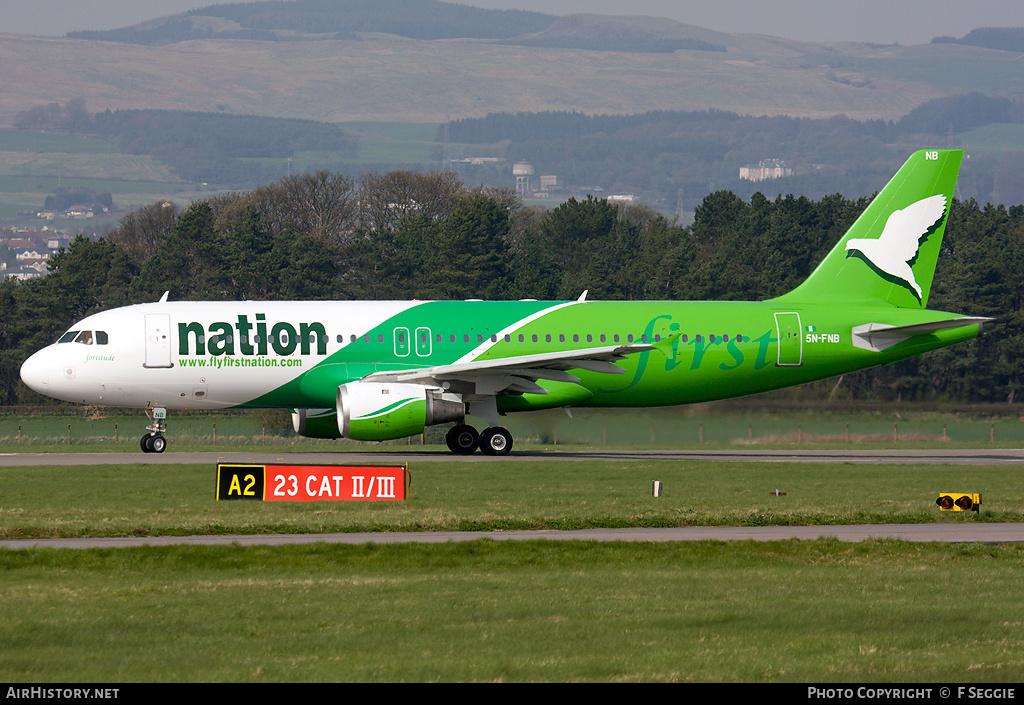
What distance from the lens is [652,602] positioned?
16031 mm

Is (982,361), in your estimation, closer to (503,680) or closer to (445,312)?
(445,312)

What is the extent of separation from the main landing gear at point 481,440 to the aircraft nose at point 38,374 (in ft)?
40.7

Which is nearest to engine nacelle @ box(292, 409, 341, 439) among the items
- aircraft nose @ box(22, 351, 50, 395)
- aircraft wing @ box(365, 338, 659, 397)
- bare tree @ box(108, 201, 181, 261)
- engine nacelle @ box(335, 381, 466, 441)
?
engine nacelle @ box(335, 381, 466, 441)

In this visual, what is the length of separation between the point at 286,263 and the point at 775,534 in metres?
79.1

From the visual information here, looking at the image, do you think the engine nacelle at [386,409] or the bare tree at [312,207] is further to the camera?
the bare tree at [312,207]

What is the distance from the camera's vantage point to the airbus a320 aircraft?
128ft

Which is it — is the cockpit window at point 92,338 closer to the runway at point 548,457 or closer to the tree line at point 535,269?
the runway at point 548,457

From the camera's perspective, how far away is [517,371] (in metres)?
39.6

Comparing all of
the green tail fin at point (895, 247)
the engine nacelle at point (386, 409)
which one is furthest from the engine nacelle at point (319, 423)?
the green tail fin at point (895, 247)

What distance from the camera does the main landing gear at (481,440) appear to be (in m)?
40.5

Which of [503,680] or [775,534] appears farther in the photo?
[775,534]

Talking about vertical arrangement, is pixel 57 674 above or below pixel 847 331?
below

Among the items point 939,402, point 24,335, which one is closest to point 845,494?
point 939,402

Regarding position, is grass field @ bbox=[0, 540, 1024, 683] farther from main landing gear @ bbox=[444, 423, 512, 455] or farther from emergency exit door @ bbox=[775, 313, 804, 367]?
emergency exit door @ bbox=[775, 313, 804, 367]
